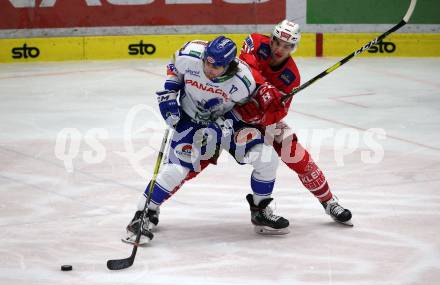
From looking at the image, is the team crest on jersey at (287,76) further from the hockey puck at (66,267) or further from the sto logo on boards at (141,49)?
the sto logo on boards at (141,49)

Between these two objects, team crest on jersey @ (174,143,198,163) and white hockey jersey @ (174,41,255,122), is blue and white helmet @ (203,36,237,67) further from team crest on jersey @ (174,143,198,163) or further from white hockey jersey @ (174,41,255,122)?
team crest on jersey @ (174,143,198,163)

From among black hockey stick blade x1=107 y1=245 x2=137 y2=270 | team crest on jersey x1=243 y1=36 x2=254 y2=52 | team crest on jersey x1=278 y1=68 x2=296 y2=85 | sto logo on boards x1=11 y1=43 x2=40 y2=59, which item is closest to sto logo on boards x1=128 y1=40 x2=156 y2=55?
sto logo on boards x1=11 y1=43 x2=40 y2=59

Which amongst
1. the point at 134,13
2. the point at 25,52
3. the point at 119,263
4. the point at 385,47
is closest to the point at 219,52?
the point at 119,263

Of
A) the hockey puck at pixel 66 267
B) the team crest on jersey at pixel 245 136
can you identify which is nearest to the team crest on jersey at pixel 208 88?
the team crest on jersey at pixel 245 136

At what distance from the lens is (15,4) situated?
10734mm

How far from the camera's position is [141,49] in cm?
1111

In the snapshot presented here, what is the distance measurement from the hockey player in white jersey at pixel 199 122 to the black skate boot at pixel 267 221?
0.08 feet

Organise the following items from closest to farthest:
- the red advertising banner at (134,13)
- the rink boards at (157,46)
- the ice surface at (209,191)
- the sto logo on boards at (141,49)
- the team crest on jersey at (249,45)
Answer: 1. the ice surface at (209,191)
2. the team crest on jersey at (249,45)
3. the red advertising banner at (134,13)
4. the rink boards at (157,46)
5. the sto logo on boards at (141,49)

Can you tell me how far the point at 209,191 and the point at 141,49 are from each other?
5.01 m

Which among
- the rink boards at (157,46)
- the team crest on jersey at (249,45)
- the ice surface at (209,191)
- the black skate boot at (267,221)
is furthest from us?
the rink boards at (157,46)

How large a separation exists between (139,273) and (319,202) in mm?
1679

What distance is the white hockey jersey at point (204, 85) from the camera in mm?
5160

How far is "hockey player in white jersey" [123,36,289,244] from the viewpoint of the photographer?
5.17m

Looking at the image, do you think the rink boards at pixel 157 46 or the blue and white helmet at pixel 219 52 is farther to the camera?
the rink boards at pixel 157 46
